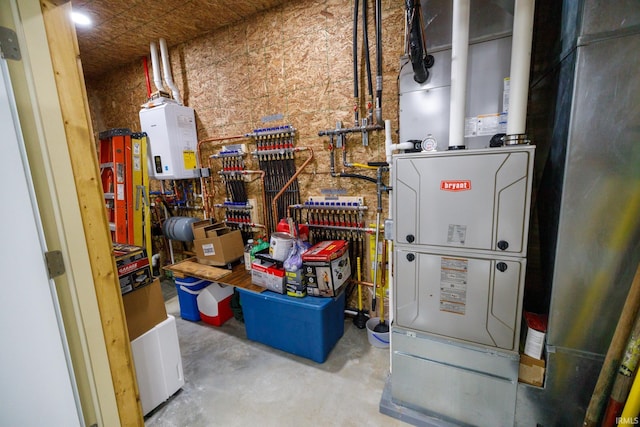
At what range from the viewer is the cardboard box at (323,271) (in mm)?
2105

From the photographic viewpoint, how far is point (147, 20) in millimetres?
2662

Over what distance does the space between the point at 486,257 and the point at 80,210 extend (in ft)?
6.45

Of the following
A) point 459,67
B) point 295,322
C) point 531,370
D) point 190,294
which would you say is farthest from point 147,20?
point 531,370

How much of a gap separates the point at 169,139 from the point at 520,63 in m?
3.26

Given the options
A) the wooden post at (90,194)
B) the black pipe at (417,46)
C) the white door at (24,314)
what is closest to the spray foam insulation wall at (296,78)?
the black pipe at (417,46)

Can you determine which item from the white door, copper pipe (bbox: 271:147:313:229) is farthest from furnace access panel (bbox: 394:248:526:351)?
the white door

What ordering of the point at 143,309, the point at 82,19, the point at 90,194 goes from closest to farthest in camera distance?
the point at 90,194, the point at 143,309, the point at 82,19

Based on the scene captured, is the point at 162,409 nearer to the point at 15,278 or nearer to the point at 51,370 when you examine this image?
the point at 51,370

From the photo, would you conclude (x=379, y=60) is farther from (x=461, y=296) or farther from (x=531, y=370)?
(x=531, y=370)

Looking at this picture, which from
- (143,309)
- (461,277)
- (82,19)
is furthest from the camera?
(82,19)

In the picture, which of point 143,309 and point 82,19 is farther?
point 82,19

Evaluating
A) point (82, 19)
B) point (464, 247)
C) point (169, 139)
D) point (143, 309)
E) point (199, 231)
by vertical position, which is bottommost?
point (143, 309)

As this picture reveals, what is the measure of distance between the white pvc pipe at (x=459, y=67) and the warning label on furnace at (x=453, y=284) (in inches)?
27.5

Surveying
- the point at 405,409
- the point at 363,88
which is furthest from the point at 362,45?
the point at 405,409
